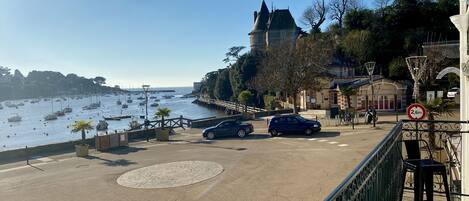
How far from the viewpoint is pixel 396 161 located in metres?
6.91

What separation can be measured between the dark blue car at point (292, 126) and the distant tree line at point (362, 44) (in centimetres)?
1566

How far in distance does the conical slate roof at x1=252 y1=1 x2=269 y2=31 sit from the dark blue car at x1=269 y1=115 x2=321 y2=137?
8441 centimetres

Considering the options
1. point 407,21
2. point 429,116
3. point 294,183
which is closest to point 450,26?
point 407,21

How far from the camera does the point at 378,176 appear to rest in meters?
5.29

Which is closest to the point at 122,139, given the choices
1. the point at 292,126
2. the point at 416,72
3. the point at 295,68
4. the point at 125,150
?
the point at 125,150

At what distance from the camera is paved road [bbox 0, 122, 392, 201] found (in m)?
14.0

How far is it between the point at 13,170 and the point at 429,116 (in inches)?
820

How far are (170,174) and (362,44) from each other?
5354 centimetres

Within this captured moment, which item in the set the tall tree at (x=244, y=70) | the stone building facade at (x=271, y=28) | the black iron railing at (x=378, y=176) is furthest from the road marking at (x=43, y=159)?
the stone building facade at (x=271, y=28)

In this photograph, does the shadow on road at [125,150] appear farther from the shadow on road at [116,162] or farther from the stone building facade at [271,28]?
the stone building facade at [271,28]

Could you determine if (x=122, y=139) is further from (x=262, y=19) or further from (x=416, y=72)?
(x=262, y=19)

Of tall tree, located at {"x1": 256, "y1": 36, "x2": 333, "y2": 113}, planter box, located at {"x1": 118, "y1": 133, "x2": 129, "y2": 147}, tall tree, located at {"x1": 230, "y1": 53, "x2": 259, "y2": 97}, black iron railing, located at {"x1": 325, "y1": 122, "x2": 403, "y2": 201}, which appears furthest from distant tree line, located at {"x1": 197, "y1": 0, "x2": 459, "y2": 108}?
black iron railing, located at {"x1": 325, "y1": 122, "x2": 403, "y2": 201}

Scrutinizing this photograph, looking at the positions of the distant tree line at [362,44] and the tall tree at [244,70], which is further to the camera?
the tall tree at [244,70]

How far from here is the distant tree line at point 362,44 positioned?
44.1 metres
